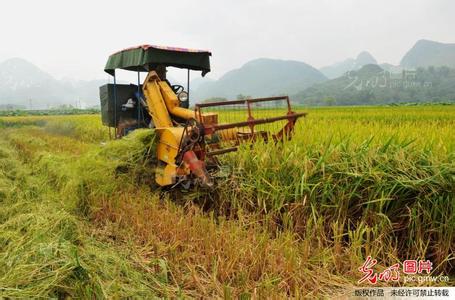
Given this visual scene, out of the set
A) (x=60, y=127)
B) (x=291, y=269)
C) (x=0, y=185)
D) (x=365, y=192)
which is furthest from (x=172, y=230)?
(x=60, y=127)

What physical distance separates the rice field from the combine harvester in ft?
1.04

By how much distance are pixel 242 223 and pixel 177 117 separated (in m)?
2.39

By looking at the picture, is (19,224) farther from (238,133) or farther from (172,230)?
(238,133)

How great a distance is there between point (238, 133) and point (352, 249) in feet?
8.45

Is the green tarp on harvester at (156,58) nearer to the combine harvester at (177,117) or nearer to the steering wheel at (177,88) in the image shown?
the combine harvester at (177,117)

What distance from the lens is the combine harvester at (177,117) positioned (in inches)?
178

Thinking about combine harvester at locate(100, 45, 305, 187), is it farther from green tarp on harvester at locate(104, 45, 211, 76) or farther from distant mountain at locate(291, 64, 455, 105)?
distant mountain at locate(291, 64, 455, 105)

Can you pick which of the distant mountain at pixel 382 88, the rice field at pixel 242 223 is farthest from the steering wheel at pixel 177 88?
the distant mountain at pixel 382 88

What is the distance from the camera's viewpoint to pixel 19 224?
11.4 ft

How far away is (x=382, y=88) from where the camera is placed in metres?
148

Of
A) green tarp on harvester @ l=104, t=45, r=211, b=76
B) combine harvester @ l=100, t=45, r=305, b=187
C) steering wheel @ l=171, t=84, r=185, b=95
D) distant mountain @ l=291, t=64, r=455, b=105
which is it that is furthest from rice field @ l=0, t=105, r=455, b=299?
distant mountain @ l=291, t=64, r=455, b=105

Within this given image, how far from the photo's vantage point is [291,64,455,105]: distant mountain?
349 feet

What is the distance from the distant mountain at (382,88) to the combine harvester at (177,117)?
90770mm

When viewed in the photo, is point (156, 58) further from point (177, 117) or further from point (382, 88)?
point (382, 88)
